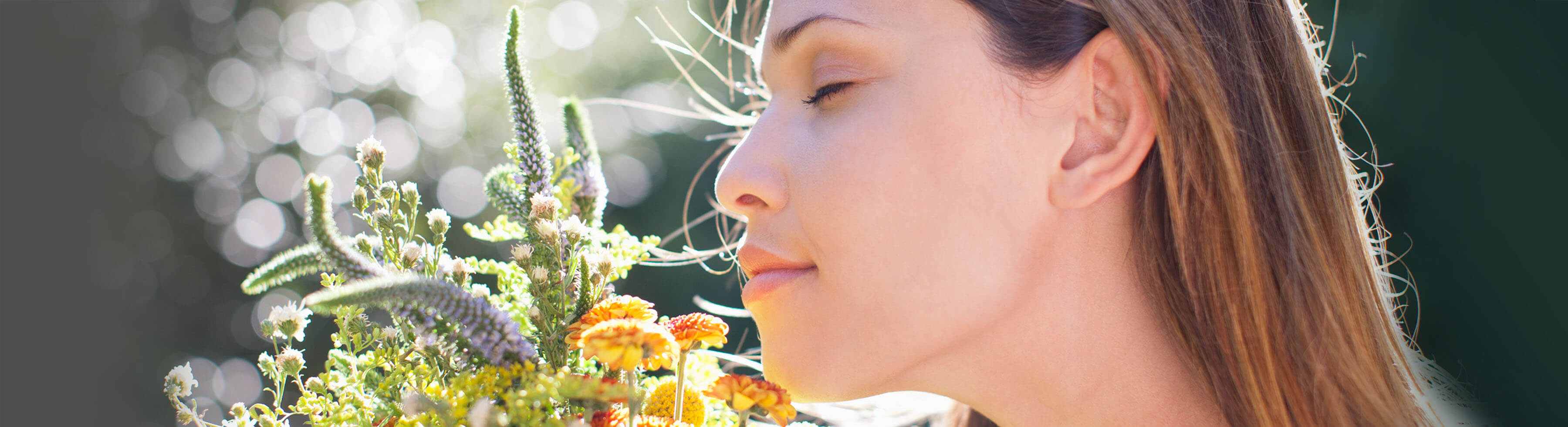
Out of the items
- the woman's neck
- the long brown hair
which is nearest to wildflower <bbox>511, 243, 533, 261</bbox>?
the woman's neck

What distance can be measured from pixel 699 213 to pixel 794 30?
426 centimetres

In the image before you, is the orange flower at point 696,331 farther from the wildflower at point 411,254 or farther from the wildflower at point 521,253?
the wildflower at point 411,254

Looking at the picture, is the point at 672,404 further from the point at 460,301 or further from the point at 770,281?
the point at 460,301

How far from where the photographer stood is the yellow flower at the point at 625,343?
0.85 meters

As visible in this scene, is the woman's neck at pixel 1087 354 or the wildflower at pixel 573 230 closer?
the wildflower at pixel 573 230

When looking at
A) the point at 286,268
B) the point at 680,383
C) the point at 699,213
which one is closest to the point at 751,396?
the point at 680,383

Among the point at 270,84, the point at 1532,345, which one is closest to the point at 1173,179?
the point at 1532,345

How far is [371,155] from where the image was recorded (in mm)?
1093

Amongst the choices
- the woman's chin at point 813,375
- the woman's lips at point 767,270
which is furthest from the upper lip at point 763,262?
the woman's chin at point 813,375

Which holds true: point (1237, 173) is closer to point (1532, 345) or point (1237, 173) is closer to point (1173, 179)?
point (1173, 179)

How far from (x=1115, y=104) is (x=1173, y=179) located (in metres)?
0.13

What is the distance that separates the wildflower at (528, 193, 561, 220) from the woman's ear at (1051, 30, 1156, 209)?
0.63 meters

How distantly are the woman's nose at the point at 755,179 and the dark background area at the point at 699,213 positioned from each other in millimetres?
1662

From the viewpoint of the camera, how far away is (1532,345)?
2676 millimetres
